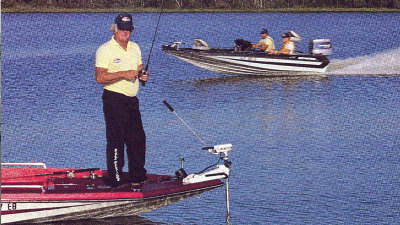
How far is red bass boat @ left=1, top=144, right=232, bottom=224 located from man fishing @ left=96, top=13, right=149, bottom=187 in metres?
0.30

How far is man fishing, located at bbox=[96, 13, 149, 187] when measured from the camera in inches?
375

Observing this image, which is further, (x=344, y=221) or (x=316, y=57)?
(x=316, y=57)

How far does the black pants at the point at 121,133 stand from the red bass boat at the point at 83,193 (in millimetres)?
204

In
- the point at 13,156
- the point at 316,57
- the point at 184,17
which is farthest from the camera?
the point at 184,17

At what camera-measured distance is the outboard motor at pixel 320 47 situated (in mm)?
25047

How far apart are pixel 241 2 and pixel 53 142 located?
5950cm

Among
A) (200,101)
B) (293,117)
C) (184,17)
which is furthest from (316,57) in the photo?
(184,17)

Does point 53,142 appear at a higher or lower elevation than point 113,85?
lower

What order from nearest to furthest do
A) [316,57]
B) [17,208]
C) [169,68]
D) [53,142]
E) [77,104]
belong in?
[17,208], [53,142], [77,104], [316,57], [169,68]

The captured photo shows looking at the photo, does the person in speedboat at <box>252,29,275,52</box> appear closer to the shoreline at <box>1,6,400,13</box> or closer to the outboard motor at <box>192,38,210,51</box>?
the outboard motor at <box>192,38,210,51</box>

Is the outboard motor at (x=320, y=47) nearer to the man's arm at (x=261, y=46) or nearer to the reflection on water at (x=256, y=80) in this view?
the reflection on water at (x=256, y=80)

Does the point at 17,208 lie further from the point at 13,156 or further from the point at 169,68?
the point at 169,68

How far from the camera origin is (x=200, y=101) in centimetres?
2061

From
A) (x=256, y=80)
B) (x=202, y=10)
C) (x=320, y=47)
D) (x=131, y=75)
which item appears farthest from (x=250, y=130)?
(x=202, y=10)
